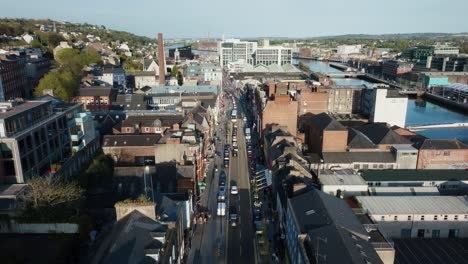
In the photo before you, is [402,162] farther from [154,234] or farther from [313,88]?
[154,234]

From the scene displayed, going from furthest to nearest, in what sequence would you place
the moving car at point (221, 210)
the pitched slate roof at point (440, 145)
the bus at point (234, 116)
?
the bus at point (234, 116), the pitched slate roof at point (440, 145), the moving car at point (221, 210)

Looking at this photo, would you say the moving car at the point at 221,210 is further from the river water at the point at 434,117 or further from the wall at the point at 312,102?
the river water at the point at 434,117

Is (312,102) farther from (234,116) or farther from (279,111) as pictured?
(234,116)

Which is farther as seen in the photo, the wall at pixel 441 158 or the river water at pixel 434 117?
the river water at pixel 434 117

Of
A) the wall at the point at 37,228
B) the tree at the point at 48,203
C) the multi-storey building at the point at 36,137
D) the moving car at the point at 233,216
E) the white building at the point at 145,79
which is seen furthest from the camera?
the white building at the point at 145,79

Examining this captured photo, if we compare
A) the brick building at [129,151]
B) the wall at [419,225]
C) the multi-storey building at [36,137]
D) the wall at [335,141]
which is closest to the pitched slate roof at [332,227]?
the wall at [419,225]

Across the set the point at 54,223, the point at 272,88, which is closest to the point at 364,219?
the point at 54,223

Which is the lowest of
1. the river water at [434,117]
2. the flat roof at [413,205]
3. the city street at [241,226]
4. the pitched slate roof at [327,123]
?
the river water at [434,117]
